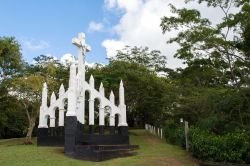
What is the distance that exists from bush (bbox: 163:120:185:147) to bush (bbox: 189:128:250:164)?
3543 mm

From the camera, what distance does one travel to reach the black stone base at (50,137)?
22.2 metres

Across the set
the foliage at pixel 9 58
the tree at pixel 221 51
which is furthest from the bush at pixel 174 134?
the foliage at pixel 9 58

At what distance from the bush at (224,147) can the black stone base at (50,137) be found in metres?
8.93

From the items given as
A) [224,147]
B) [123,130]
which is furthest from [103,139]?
[224,147]

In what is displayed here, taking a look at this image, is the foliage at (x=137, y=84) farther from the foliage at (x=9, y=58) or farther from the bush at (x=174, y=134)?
the foliage at (x=9, y=58)

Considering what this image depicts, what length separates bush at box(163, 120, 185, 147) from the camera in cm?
2096

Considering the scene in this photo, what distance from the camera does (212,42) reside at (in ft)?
62.7

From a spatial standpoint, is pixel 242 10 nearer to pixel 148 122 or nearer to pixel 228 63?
pixel 228 63

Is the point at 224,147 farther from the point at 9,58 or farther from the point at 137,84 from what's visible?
the point at 9,58

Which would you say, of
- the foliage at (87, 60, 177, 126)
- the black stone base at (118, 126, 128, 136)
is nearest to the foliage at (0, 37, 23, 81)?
the foliage at (87, 60, 177, 126)

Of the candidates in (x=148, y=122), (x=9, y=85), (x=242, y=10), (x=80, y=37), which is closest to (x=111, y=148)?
(x=80, y=37)

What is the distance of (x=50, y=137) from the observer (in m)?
22.4

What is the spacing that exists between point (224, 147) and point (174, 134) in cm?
833

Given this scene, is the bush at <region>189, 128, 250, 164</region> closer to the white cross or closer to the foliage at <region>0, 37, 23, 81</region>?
the white cross
